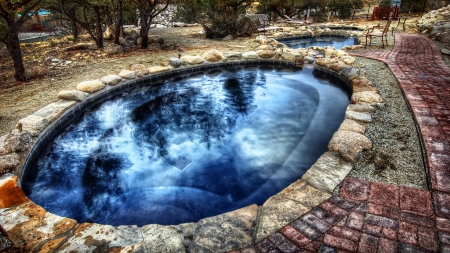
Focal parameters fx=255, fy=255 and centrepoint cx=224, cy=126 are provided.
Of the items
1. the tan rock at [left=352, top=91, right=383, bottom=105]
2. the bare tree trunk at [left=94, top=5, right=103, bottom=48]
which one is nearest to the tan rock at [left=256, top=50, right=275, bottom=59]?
the tan rock at [left=352, top=91, right=383, bottom=105]

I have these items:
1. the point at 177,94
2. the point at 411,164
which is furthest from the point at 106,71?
the point at 411,164

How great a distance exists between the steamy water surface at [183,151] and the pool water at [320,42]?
4.78 metres

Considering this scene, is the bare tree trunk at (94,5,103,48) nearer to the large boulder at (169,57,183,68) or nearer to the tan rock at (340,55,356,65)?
the large boulder at (169,57,183,68)

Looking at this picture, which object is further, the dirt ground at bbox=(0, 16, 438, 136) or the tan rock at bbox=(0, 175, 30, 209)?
the dirt ground at bbox=(0, 16, 438, 136)

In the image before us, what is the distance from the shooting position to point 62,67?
22.5ft

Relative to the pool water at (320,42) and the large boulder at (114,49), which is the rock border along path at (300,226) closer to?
the large boulder at (114,49)

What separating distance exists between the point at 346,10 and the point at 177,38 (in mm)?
11623

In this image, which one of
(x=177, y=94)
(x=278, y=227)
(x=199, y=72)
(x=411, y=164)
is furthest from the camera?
(x=199, y=72)

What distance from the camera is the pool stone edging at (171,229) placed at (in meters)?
2.03

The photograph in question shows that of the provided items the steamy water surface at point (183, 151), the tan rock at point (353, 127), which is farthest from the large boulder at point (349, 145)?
the steamy water surface at point (183, 151)

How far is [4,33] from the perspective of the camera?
17.9ft

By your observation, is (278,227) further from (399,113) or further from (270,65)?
(270,65)

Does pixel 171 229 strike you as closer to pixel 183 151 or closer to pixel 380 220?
pixel 380 220

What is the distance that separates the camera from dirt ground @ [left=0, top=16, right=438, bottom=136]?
15.3ft
